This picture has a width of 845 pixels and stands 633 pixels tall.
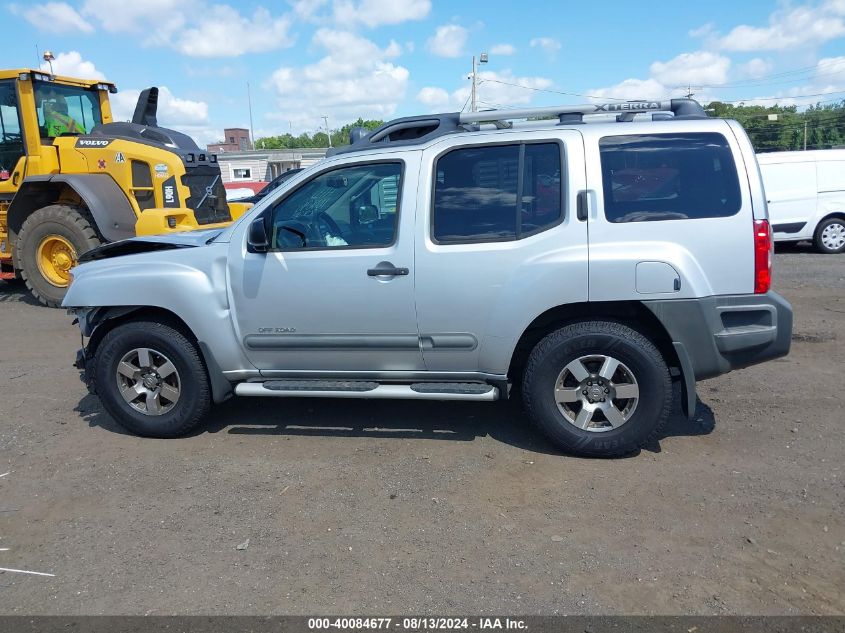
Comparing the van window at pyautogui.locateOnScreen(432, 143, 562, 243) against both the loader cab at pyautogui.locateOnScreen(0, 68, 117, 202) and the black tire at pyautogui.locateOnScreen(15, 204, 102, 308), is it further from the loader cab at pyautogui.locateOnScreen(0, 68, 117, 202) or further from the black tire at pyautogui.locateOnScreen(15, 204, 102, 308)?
the loader cab at pyautogui.locateOnScreen(0, 68, 117, 202)

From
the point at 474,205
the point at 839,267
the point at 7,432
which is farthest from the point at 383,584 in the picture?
the point at 839,267

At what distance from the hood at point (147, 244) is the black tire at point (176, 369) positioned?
1.88ft

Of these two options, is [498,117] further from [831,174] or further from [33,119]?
[831,174]

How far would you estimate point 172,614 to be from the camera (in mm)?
3045

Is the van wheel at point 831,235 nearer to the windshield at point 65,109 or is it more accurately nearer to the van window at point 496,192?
the van window at point 496,192

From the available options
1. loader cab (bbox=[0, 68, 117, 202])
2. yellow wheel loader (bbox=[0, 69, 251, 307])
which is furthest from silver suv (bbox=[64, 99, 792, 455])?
loader cab (bbox=[0, 68, 117, 202])

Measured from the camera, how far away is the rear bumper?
13.7ft

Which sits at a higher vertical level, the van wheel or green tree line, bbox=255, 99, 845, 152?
green tree line, bbox=255, 99, 845, 152

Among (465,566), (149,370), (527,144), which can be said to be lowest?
(465,566)

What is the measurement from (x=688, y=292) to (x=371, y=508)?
7.37 ft

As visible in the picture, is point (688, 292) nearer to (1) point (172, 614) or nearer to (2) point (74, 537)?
(1) point (172, 614)

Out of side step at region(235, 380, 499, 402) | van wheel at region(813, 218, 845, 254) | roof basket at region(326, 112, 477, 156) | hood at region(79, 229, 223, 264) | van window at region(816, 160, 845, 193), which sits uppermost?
roof basket at region(326, 112, 477, 156)

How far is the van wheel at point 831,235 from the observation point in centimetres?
1380

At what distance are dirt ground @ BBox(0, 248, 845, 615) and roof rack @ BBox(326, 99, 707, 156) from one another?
2066mm
